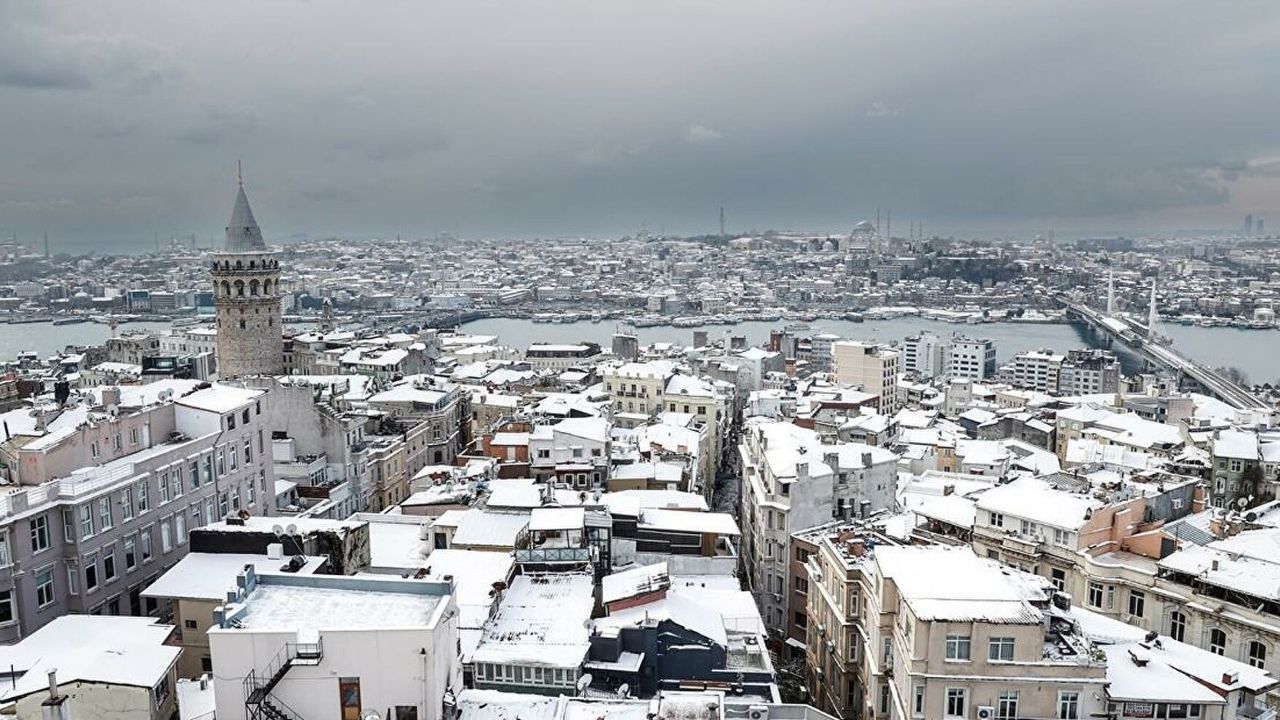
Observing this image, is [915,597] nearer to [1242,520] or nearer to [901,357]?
[1242,520]

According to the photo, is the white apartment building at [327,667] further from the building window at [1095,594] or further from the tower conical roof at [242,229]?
the tower conical roof at [242,229]

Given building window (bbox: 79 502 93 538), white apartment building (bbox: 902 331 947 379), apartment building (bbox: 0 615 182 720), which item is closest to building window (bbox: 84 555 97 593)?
building window (bbox: 79 502 93 538)

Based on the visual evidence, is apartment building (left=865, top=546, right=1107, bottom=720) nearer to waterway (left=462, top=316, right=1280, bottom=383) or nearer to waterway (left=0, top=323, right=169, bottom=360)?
waterway (left=462, top=316, right=1280, bottom=383)

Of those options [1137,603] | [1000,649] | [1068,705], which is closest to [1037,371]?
[1137,603]

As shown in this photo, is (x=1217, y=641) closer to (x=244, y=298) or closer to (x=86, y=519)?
(x=86, y=519)

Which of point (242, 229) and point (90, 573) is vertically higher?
point (242, 229)

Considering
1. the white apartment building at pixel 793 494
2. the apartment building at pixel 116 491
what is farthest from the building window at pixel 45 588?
the white apartment building at pixel 793 494

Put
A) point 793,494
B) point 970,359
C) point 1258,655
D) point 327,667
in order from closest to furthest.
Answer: point 327,667, point 1258,655, point 793,494, point 970,359
